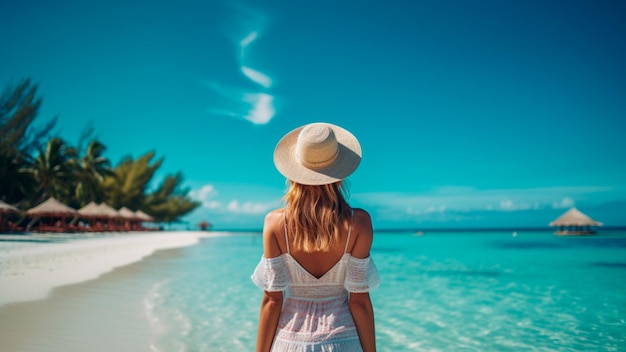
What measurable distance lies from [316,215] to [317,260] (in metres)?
0.16

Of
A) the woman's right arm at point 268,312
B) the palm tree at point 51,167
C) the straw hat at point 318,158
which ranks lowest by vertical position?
the woman's right arm at point 268,312

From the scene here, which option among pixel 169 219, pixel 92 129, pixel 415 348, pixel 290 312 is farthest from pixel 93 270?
pixel 169 219

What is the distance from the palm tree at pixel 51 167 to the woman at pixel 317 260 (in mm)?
26505

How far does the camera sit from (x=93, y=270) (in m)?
8.69

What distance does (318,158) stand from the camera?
130cm

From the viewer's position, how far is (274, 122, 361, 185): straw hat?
4.22 feet

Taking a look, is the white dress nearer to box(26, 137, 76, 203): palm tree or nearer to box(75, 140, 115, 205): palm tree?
box(26, 137, 76, 203): palm tree

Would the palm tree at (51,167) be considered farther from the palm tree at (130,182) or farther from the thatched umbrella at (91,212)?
the palm tree at (130,182)

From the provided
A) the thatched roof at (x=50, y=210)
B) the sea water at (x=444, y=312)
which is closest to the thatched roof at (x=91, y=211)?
the thatched roof at (x=50, y=210)

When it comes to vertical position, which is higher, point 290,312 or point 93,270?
point 290,312

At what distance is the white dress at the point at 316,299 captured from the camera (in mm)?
1308

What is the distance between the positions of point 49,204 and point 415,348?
73.6 feet

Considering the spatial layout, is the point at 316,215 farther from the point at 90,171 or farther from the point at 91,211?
the point at 90,171

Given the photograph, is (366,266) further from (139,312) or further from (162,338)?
(139,312)
